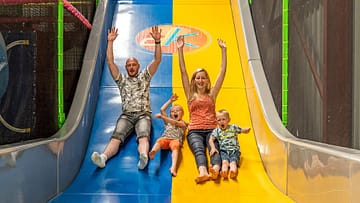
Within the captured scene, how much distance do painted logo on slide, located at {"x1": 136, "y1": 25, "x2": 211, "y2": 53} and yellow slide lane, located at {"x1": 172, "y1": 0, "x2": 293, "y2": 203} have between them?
7cm

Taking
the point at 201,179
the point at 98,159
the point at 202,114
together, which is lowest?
the point at 201,179

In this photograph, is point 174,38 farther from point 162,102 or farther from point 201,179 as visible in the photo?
point 201,179

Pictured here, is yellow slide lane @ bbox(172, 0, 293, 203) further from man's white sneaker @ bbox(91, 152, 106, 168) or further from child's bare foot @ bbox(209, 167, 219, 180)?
man's white sneaker @ bbox(91, 152, 106, 168)

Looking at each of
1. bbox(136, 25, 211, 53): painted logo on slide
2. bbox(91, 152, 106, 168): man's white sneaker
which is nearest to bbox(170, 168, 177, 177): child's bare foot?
bbox(91, 152, 106, 168): man's white sneaker

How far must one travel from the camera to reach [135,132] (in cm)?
373

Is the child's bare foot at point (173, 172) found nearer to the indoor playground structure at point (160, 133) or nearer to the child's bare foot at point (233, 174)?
the indoor playground structure at point (160, 133)

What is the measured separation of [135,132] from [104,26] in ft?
4.77

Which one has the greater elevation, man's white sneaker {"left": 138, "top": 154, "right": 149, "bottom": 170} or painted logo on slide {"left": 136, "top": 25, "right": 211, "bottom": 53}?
painted logo on slide {"left": 136, "top": 25, "right": 211, "bottom": 53}

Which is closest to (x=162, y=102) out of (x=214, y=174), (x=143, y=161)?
(x=143, y=161)

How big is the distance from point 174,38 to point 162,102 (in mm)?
1033

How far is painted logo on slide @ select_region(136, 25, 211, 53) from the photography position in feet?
16.0

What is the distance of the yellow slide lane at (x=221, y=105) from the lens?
2.95m

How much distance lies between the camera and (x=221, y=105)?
4.09 m

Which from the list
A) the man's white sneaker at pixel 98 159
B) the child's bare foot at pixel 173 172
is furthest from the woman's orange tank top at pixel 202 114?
the man's white sneaker at pixel 98 159
